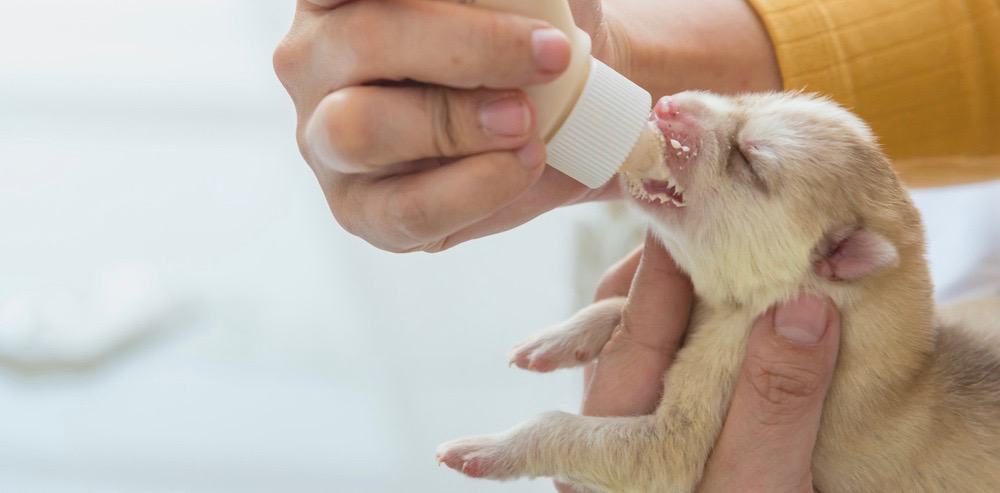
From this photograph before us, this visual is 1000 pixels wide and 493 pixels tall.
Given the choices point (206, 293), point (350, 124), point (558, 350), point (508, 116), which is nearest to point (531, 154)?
point (508, 116)

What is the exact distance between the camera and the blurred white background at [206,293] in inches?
63.0

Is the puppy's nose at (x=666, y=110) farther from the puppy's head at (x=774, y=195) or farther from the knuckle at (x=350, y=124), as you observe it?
the knuckle at (x=350, y=124)

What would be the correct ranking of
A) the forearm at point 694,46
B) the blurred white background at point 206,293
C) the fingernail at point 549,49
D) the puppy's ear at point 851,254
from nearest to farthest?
the fingernail at point 549,49, the puppy's ear at point 851,254, the forearm at point 694,46, the blurred white background at point 206,293

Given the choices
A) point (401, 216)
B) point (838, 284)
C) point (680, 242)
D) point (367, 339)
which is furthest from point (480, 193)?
point (367, 339)

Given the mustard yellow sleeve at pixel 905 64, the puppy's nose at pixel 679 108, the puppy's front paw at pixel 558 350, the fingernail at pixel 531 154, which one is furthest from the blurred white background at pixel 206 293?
the fingernail at pixel 531 154

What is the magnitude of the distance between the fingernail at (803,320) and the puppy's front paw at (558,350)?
1.08 ft

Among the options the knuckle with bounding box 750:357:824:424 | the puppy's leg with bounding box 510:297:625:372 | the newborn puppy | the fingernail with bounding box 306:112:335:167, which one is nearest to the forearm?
the newborn puppy

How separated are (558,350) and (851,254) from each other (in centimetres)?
45

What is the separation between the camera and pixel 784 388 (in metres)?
1.07

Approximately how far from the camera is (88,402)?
1633mm

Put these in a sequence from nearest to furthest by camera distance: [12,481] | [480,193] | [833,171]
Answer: [480,193], [833,171], [12,481]

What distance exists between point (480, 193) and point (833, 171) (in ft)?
1.48

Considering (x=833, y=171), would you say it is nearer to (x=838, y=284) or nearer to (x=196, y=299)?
(x=838, y=284)

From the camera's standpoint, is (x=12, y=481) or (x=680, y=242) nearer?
(x=680, y=242)
